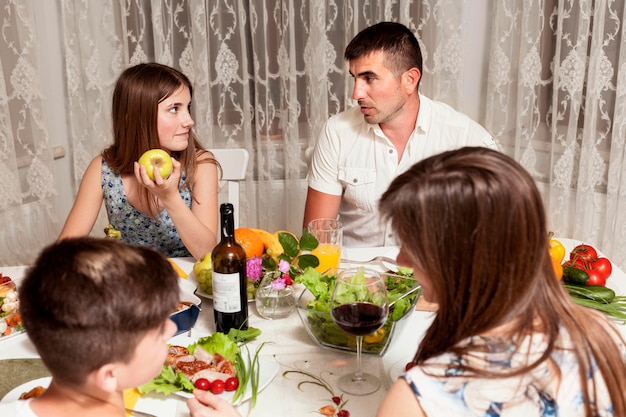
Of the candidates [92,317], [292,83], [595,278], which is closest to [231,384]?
[92,317]

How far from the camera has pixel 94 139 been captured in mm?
2951

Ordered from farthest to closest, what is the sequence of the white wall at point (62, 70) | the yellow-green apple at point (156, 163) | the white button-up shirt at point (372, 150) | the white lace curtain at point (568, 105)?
the white wall at point (62, 70) → the white lace curtain at point (568, 105) → the white button-up shirt at point (372, 150) → the yellow-green apple at point (156, 163)

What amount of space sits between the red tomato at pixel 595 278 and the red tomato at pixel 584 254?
6 centimetres

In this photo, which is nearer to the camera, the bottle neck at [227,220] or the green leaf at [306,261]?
the bottle neck at [227,220]

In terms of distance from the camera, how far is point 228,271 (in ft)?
4.41

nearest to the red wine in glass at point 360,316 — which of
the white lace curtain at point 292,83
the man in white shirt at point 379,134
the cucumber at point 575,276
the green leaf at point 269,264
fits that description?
the green leaf at point 269,264

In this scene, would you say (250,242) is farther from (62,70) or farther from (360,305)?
(62,70)

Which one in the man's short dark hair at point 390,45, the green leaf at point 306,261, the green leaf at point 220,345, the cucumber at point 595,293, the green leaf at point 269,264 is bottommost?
the green leaf at point 220,345

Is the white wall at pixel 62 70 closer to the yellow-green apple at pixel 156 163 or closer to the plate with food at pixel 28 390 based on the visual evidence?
the yellow-green apple at pixel 156 163

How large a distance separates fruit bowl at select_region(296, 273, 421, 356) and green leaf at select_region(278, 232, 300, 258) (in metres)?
0.18

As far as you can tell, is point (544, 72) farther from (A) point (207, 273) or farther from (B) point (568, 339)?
(B) point (568, 339)

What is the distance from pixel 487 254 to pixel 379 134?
1539 mm

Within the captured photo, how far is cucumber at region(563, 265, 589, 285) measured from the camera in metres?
1.54

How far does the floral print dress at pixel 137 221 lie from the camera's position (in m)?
2.15
